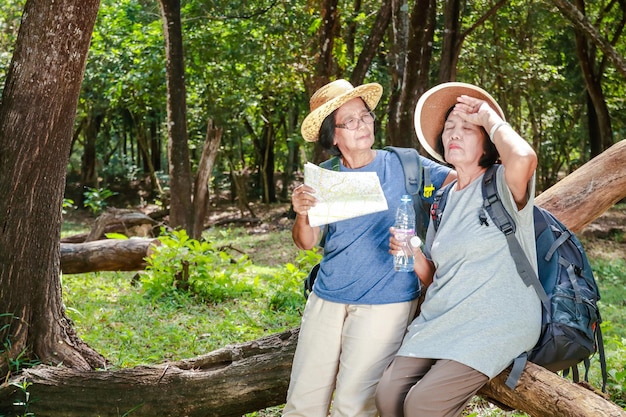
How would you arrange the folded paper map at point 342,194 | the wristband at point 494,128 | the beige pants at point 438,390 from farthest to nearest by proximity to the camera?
the folded paper map at point 342,194
the wristband at point 494,128
the beige pants at point 438,390

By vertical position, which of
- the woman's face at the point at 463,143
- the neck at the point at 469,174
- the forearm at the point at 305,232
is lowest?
the forearm at the point at 305,232

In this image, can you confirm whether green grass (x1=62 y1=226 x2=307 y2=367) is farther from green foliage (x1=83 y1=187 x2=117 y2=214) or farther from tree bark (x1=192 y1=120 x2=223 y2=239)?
green foliage (x1=83 y1=187 x2=117 y2=214)

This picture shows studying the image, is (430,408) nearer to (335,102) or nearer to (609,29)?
(335,102)

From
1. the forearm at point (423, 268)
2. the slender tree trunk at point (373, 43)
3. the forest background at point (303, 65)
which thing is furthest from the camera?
the slender tree trunk at point (373, 43)

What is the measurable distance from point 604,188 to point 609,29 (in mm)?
16601

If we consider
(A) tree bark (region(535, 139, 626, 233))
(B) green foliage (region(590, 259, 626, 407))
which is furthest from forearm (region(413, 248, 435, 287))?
(B) green foliage (region(590, 259, 626, 407))

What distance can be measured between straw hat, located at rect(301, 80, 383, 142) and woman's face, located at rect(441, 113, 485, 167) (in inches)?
19.6

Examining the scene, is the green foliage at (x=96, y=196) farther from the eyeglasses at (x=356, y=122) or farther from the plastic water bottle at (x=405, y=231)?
the plastic water bottle at (x=405, y=231)

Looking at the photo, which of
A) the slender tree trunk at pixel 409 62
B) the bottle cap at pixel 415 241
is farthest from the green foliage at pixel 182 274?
the bottle cap at pixel 415 241

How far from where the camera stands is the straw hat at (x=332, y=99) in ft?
11.5

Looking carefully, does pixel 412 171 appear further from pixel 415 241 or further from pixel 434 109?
pixel 415 241

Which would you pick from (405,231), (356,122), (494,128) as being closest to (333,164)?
(356,122)

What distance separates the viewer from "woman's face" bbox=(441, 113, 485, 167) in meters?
3.21

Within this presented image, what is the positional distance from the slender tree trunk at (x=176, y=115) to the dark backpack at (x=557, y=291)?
7.52m
